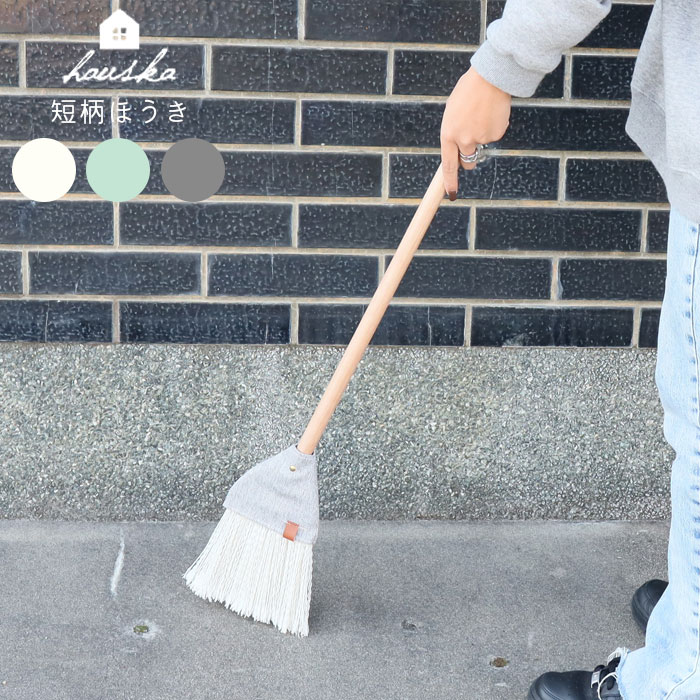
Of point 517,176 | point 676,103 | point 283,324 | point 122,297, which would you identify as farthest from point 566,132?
point 122,297

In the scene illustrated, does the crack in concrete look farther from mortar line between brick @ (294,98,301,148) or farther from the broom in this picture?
mortar line between brick @ (294,98,301,148)

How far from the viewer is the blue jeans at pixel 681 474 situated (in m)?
1.48

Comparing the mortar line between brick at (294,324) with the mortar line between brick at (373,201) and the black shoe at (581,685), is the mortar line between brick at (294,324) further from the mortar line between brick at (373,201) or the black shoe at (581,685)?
the black shoe at (581,685)

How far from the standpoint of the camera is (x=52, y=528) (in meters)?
2.48

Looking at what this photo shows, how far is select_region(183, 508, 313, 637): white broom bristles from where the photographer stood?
200cm

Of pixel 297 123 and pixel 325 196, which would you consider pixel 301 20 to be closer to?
pixel 297 123

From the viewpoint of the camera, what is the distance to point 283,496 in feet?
6.58

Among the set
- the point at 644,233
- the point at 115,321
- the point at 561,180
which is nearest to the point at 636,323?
the point at 644,233

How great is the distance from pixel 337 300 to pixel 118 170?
67 centimetres

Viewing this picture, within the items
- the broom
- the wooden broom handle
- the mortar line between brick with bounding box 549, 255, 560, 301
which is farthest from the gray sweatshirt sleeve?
the mortar line between brick with bounding box 549, 255, 560, 301

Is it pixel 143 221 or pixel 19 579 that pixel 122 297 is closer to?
pixel 143 221

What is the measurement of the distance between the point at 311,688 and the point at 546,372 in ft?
3.67

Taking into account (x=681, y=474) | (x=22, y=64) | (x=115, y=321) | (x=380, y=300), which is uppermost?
(x=22, y=64)

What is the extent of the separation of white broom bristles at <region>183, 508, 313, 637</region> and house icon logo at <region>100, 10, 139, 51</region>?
1222mm
